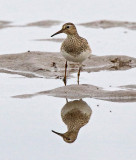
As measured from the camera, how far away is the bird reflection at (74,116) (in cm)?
941

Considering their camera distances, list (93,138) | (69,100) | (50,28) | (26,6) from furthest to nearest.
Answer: (26,6) → (50,28) → (69,100) → (93,138)

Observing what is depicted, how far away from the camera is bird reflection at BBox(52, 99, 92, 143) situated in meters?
9.41

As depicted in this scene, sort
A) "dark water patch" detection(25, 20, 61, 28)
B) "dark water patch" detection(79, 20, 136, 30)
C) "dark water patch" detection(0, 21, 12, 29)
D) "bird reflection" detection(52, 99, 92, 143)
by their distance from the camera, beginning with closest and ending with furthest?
"bird reflection" detection(52, 99, 92, 143) → "dark water patch" detection(0, 21, 12, 29) → "dark water patch" detection(79, 20, 136, 30) → "dark water patch" detection(25, 20, 61, 28)

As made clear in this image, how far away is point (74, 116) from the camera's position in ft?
34.4

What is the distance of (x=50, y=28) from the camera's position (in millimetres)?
19672

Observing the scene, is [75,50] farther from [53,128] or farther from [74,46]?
[53,128]

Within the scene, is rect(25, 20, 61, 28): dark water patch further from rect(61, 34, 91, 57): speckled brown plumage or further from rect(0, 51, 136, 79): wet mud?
rect(61, 34, 91, 57): speckled brown plumage

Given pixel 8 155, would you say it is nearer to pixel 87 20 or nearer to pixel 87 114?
pixel 87 114

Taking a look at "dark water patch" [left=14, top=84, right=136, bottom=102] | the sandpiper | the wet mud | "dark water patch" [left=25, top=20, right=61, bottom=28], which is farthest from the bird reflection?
"dark water patch" [left=25, top=20, right=61, bottom=28]

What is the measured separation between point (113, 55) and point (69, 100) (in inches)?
181

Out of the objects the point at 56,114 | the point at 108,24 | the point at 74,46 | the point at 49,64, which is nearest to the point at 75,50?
the point at 74,46

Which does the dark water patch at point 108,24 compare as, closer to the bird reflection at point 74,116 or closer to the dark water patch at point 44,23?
the dark water patch at point 44,23

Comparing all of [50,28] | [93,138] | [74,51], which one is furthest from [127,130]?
[50,28]

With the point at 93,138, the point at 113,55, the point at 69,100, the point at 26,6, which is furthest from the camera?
the point at 26,6
